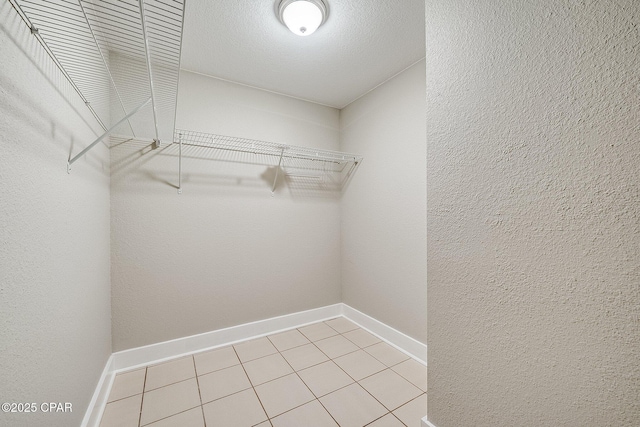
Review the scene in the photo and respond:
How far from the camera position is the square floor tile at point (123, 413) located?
4.04 ft

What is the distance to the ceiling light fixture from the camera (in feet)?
4.07

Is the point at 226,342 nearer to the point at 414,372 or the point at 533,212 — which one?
the point at 414,372

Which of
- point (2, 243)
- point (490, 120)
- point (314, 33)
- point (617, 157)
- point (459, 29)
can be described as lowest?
point (2, 243)

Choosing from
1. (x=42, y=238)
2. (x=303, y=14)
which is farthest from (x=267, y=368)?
(x=303, y=14)

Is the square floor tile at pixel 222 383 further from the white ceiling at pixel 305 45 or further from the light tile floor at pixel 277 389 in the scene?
the white ceiling at pixel 305 45

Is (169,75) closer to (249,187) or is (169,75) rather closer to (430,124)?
(249,187)

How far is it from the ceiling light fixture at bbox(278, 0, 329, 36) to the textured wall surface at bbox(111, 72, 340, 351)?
874mm

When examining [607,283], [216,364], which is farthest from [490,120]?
[216,364]

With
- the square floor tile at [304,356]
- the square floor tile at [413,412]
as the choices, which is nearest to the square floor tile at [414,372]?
the square floor tile at [413,412]

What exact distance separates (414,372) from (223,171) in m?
2.01

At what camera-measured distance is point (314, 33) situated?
1474 mm

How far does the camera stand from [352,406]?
1.36 metres

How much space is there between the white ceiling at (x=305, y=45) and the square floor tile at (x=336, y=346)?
84.3 inches

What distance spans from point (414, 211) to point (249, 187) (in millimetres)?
1332
